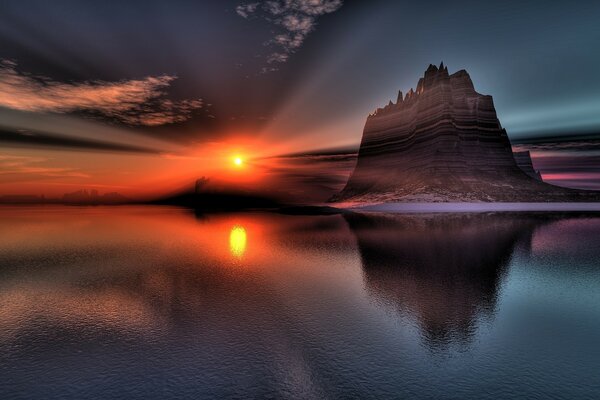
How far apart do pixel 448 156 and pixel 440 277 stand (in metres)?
116

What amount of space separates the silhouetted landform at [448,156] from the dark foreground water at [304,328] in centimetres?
9472

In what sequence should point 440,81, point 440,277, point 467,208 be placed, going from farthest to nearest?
point 440,81 → point 467,208 → point 440,277

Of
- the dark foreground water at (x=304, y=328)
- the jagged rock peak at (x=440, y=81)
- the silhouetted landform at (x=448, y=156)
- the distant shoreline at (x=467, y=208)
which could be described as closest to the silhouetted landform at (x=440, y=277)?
the dark foreground water at (x=304, y=328)

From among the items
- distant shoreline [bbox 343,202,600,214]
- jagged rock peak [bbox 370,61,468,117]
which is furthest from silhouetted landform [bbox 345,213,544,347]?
jagged rock peak [bbox 370,61,468,117]

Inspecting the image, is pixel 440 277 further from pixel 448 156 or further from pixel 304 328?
pixel 448 156

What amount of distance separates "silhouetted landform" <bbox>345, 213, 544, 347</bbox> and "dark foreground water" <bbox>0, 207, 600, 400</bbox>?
0.32 ft

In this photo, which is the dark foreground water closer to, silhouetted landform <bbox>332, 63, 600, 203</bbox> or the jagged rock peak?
silhouetted landform <bbox>332, 63, 600, 203</bbox>

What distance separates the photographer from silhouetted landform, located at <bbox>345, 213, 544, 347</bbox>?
1144 cm

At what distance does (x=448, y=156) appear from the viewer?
12194cm

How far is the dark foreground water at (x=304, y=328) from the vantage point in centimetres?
757

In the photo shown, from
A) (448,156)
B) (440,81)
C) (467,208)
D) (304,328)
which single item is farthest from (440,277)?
(440,81)

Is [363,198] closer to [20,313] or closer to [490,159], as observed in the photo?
[490,159]

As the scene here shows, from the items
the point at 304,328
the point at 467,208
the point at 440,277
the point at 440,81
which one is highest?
the point at 440,81

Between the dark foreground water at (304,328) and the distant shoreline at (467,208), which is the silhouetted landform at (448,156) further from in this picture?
the dark foreground water at (304,328)
